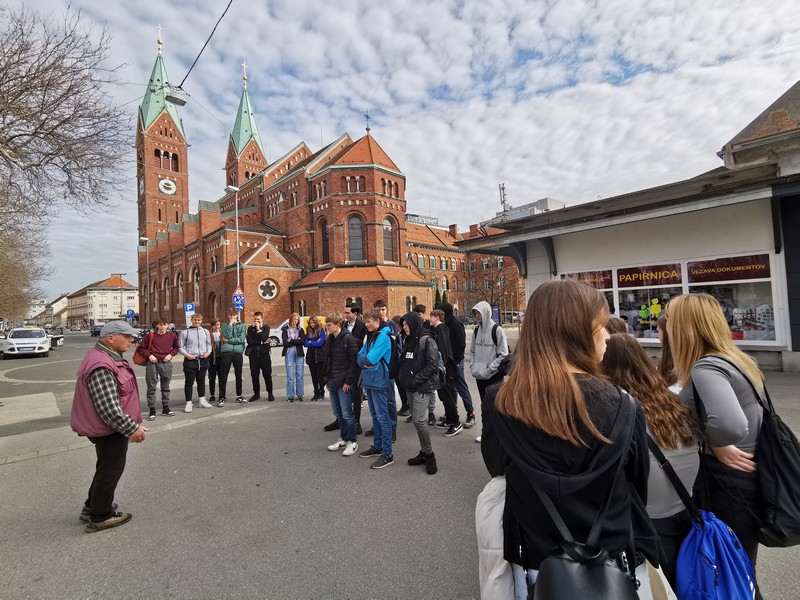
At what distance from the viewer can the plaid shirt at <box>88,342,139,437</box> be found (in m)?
3.38

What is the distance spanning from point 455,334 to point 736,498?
4698mm

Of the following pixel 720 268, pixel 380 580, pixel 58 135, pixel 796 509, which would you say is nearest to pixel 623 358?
pixel 796 509

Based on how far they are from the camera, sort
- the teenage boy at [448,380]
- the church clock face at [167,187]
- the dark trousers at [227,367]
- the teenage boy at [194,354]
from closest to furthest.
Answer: the teenage boy at [448,380]
the teenage boy at [194,354]
the dark trousers at [227,367]
the church clock face at [167,187]

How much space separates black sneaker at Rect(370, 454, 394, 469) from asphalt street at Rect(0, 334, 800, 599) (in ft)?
0.39

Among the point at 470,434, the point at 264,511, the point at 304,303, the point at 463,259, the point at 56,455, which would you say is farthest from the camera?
the point at 463,259

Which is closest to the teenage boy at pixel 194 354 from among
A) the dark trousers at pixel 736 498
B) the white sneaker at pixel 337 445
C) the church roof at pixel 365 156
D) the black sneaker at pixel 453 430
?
the white sneaker at pixel 337 445

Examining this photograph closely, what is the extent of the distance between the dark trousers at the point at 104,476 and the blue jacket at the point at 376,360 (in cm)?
254

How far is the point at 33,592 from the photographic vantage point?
8.80ft

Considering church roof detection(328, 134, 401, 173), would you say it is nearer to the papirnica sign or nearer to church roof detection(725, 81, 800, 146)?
church roof detection(725, 81, 800, 146)

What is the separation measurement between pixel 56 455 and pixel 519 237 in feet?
36.3

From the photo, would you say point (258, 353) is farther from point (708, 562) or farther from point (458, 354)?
point (708, 562)

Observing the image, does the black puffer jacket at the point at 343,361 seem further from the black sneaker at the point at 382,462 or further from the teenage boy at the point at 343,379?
the black sneaker at the point at 382,462

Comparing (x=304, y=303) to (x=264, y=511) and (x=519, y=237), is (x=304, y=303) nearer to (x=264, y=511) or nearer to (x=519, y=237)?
(x=519, y=237)

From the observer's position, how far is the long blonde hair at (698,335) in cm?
214
